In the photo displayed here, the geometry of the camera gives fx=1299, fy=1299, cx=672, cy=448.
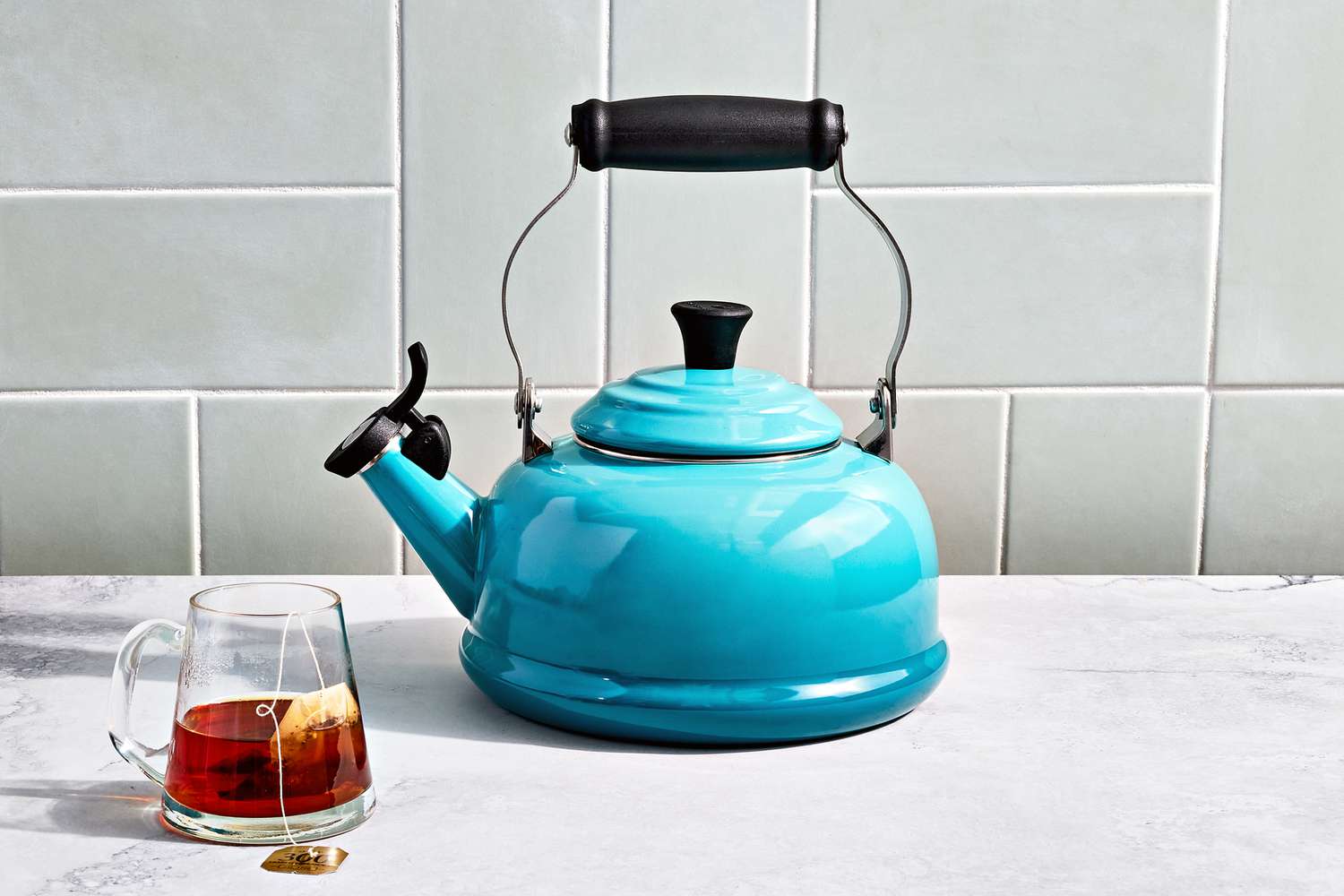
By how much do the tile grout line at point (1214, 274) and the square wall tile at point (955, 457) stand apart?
6.7 inches

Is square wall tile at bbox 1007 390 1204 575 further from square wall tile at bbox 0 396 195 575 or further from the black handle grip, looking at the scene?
square wall tile at bbox 0 396 195 575

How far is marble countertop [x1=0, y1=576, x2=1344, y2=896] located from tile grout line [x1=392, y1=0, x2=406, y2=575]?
23 cm

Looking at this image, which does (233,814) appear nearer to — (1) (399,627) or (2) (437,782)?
(2) (437,782)

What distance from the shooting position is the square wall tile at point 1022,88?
1003 mm

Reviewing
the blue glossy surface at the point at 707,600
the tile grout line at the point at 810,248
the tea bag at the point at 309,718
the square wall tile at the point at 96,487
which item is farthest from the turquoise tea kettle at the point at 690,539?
the square wall tile at the point at 96,487

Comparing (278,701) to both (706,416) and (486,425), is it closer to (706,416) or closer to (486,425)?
(706,416)

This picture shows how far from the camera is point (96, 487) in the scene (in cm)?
103

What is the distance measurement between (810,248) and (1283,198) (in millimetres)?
383

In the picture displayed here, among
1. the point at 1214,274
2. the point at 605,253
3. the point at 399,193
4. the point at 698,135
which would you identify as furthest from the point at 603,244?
the point at 1214,274

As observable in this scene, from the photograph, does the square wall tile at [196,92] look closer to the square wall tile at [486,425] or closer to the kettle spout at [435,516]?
the square wall tile at [486,425]

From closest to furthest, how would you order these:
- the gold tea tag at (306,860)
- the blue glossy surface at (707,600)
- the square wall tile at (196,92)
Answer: the gold tea tag at (306,860)
the blue glossy surface at (707,600)
the square wall tile at (196,92)

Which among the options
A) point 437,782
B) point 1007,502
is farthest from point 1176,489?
point 437,782

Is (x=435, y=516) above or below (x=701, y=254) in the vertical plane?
below

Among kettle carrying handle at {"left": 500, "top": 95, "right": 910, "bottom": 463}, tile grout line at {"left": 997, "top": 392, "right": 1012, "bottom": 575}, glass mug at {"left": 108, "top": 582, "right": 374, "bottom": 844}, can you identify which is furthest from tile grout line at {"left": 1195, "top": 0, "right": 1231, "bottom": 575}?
glass mug at {"left": 108, "top": 582, "right": 374, "bottom": 844}
